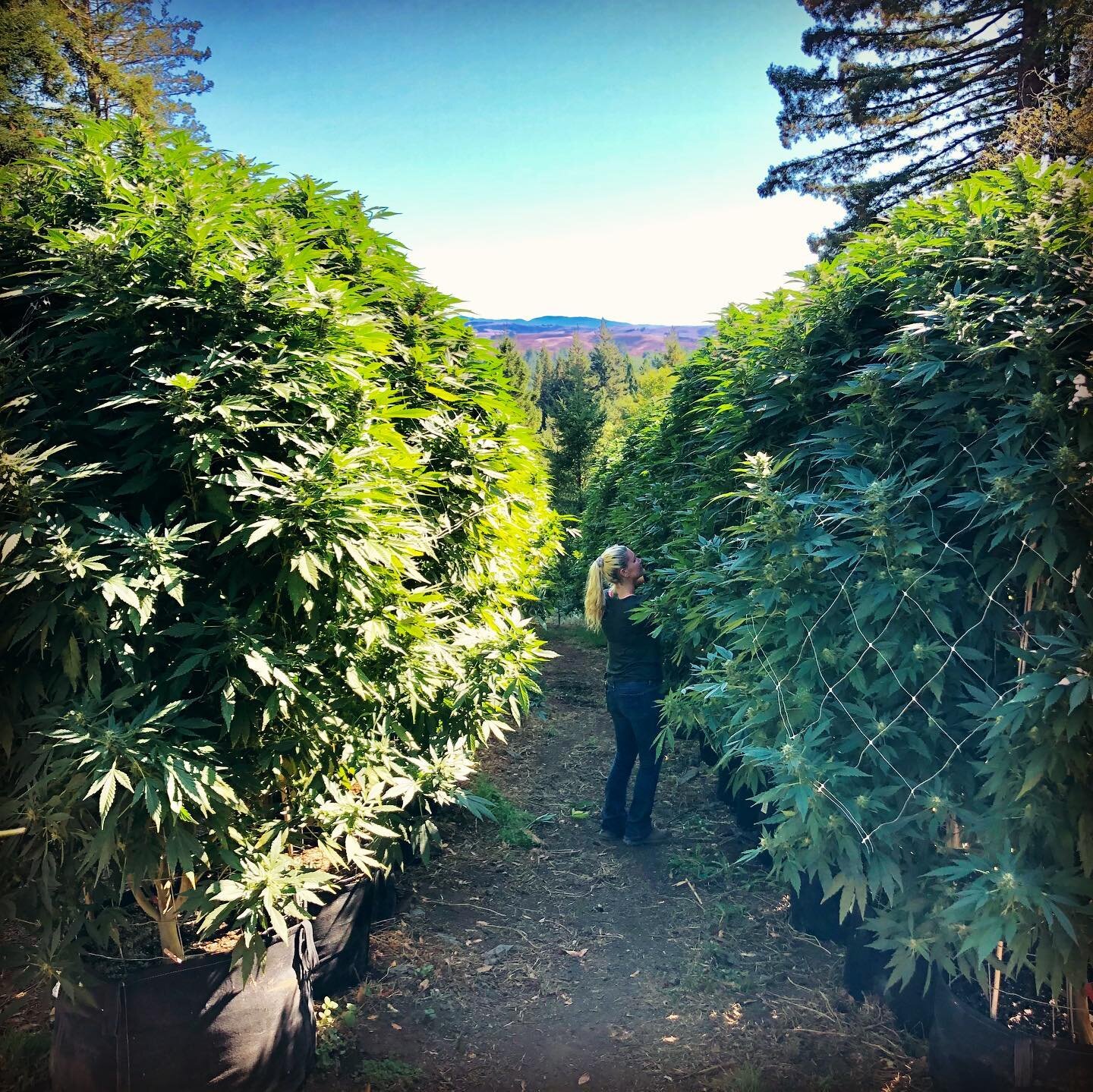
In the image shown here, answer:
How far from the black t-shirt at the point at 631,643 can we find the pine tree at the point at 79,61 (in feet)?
11.8

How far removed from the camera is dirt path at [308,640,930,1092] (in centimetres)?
306

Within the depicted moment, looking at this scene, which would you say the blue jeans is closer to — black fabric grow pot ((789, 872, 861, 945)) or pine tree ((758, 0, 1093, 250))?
black fabric grow pot ((789, 872, 861, 945))

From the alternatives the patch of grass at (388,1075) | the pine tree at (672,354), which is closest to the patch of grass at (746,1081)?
the patch of grass at (388,1075)

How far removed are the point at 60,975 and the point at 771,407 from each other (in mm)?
3632

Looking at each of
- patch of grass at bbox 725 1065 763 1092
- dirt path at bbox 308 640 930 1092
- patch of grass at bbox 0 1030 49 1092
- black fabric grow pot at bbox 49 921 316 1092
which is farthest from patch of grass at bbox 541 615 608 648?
patch of grass at bbox 0 1030 49 1092

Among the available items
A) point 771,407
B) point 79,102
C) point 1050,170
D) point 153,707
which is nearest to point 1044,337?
point 1050,170

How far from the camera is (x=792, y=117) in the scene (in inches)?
471

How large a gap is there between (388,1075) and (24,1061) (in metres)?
1.48

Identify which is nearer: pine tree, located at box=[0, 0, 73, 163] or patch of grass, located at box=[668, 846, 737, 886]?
pine tree, located at box=[0, 0, 73, 163]

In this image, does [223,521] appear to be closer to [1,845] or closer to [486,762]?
[1,845]

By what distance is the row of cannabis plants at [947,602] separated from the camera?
7.69ft

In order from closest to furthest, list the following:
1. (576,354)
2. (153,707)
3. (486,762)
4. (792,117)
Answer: (153,707) < (486,762) < (792,117) < (576,354)

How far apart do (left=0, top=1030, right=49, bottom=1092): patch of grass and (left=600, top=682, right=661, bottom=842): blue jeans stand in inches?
133

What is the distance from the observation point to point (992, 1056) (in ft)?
8.16
